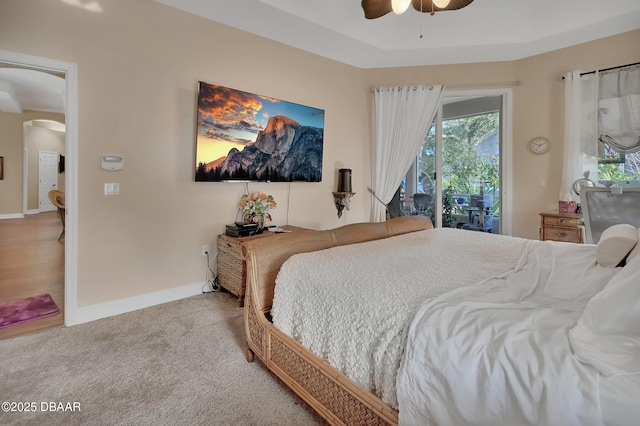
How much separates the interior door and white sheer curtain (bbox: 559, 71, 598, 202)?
1277 cm

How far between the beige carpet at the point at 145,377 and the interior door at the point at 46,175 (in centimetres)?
973

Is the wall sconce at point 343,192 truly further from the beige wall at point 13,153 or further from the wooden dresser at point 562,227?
the beige wall at point 13,153

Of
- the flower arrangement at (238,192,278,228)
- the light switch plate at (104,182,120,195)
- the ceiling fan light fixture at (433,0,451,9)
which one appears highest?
the ceiling fan light fixture at (433,0,451,9)

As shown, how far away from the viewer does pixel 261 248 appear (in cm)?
185

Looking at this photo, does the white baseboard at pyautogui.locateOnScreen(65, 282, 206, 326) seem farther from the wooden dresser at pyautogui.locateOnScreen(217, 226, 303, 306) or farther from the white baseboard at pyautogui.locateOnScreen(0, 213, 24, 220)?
the white baseboard at pyautogui.locateOnScreen(0, 213, 24, 220)

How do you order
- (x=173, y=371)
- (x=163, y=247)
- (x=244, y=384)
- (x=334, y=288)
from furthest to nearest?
(x=163, y=247)
(x=173, y=371)
(x=244, y=384)
(x=334, y=288)

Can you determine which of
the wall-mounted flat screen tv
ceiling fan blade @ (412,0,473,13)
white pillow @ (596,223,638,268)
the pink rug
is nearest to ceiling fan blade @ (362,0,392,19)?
ceiling fan blade @ (412,0,473,13)

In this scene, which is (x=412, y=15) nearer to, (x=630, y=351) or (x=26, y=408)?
(x=630, y=351)

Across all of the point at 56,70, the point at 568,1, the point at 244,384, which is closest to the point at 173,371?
the point at 244,384

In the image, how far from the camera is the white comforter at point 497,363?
75cm

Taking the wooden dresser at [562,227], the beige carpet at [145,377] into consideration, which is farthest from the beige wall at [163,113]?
the wooden dresser at [562,227]

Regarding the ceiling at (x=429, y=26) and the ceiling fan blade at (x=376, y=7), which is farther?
the ceiling at (x=429, y=26)

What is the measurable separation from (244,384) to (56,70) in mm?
2772

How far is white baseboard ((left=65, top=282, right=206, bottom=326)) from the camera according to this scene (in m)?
2.60
